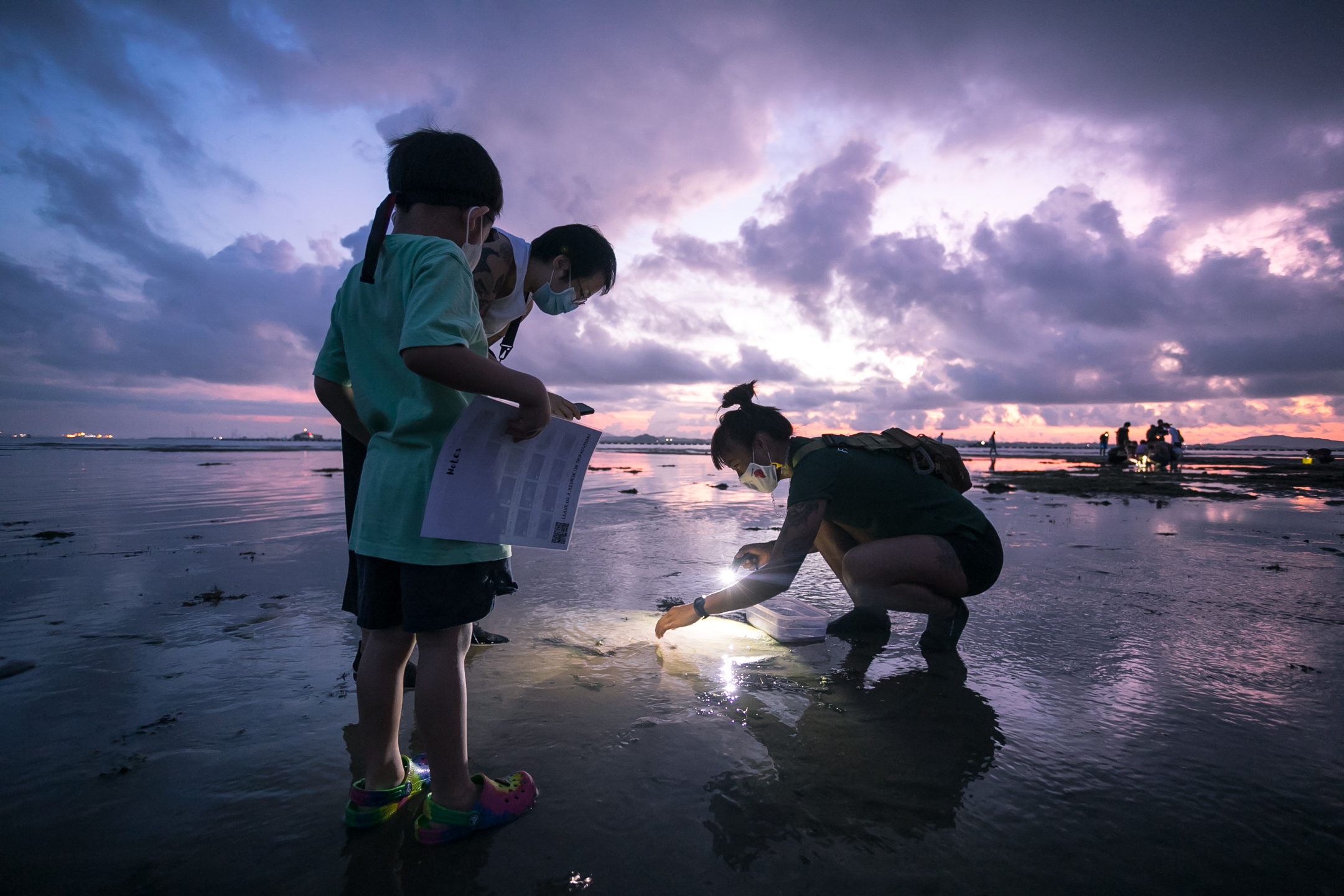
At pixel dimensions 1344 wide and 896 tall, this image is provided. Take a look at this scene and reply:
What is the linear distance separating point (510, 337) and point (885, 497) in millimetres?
1997

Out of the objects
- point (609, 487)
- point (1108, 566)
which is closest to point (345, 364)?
point (1108, 566)

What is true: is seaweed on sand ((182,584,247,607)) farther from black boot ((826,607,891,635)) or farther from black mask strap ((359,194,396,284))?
black boot ((826,607,891,635))

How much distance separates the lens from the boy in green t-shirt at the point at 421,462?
4.59 feet

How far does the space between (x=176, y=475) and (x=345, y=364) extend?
15510 mm

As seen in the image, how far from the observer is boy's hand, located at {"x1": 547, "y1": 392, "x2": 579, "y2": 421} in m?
1.88

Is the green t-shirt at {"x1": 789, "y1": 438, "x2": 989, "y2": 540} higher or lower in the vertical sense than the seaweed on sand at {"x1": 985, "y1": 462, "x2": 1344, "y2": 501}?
higher

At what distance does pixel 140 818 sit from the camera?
4.85 feet

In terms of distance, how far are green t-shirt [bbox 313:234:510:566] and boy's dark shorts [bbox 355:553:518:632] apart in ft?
0.12

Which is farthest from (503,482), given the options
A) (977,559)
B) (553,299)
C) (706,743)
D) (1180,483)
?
(1180,483)

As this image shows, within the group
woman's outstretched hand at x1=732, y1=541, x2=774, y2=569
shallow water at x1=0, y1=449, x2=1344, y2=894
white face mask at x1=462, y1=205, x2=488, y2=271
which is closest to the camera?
shallow water at x1=0, y1=449, x2=1344, y2=894

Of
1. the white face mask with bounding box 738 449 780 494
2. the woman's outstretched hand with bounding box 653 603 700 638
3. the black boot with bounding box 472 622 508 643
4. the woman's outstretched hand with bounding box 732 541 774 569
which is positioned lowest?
the black boot with bounding box 472 622 508 643

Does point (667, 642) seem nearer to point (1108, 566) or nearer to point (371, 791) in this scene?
point (371, 791)

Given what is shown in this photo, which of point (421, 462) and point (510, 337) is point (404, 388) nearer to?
point (421, 462)

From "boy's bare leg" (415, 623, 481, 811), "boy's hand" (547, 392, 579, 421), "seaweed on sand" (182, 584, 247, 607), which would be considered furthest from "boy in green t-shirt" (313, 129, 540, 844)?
"seaweed on sand" (182, 584, 247, 607)
